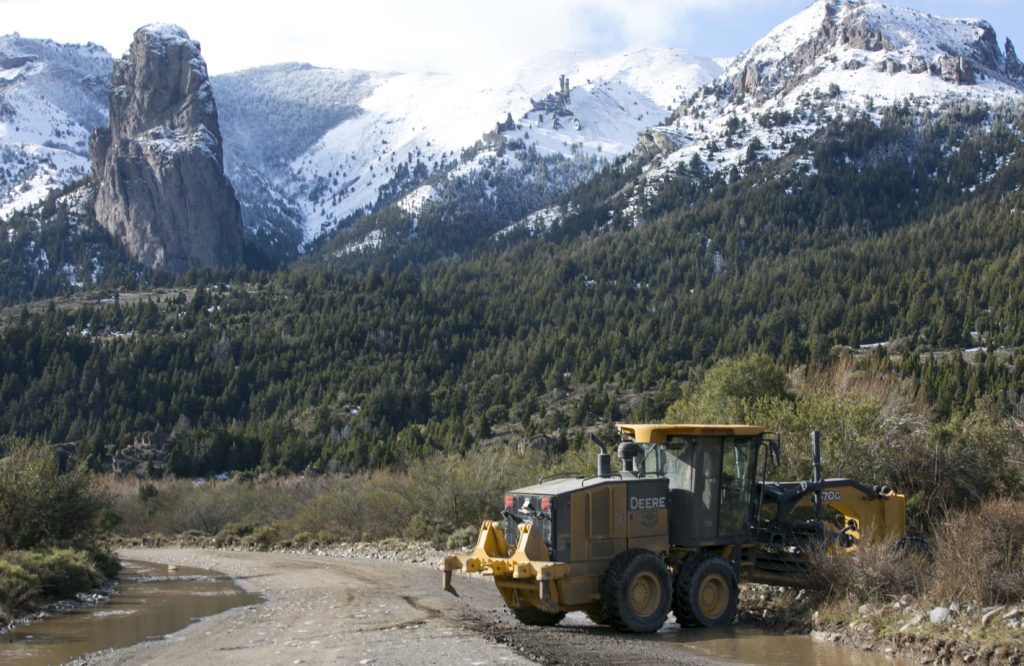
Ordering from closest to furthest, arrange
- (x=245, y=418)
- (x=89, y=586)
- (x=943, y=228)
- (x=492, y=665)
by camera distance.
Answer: (x=492, y=665)
(x=89, y=586)
(x=245, y=418)
(x=943, y=228)

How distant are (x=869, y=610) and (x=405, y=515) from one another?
3362 cm

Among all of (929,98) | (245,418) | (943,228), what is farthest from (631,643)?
(929,98)

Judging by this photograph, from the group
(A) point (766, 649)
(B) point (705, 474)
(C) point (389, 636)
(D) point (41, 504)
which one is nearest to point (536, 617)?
(C) point (389, 636)

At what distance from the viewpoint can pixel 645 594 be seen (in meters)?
15.9

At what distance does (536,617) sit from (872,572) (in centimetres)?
518

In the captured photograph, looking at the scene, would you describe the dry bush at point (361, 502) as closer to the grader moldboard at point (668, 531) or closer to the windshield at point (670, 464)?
the grader moldboard at point (668, 531)

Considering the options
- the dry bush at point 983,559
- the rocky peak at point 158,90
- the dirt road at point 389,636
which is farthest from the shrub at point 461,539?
the rocky peak at point 158,90

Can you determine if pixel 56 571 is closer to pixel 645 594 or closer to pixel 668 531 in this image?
pixel 645 594

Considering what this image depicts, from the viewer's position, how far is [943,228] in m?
114

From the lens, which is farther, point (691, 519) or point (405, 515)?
point (405, 515)

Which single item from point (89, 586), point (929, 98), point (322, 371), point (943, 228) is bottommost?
point (89, 586)

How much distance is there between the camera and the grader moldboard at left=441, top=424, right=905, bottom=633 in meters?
15.5

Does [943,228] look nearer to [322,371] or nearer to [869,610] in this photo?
[322,371]

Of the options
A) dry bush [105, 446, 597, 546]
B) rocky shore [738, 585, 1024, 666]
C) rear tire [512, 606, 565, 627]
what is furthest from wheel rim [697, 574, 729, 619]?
dry bush [105, 446, 597, 546]
